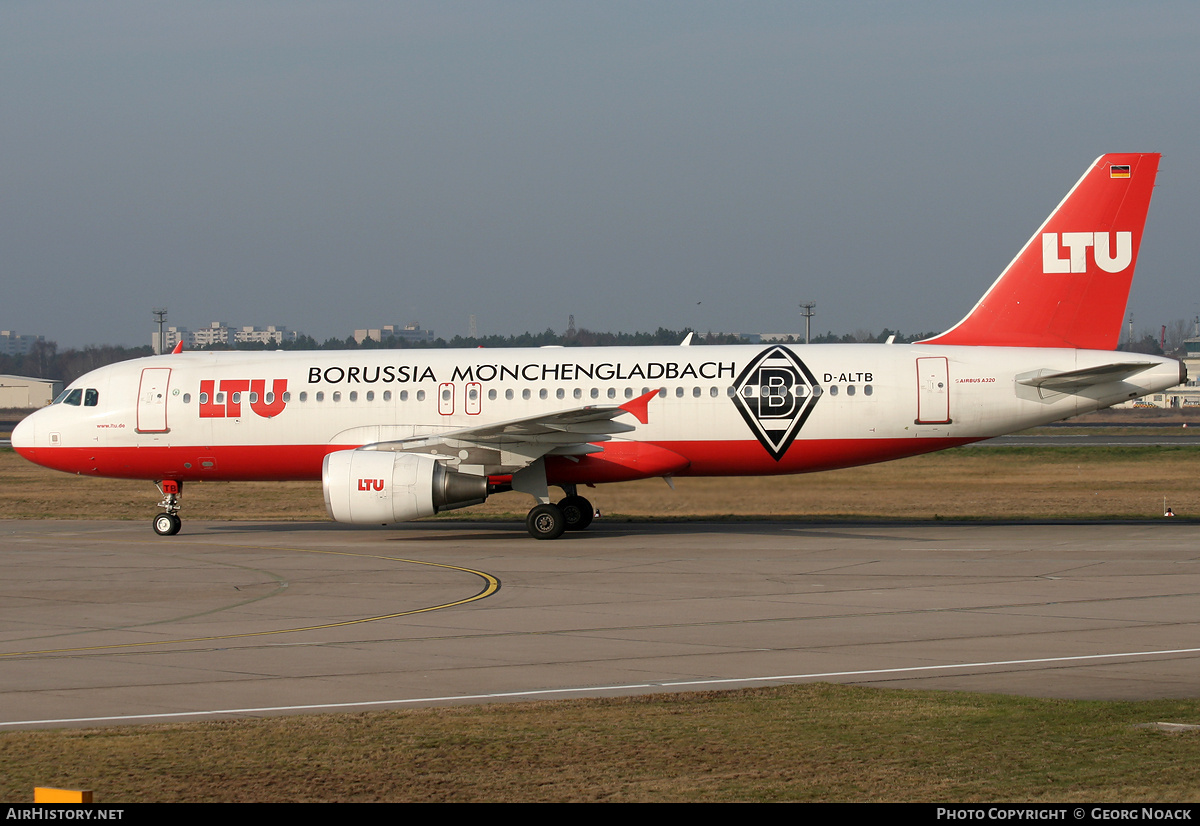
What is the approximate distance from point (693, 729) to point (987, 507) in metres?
25.0

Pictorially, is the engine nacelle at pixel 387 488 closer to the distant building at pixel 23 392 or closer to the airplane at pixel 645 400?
the airplane at pixel 645 400

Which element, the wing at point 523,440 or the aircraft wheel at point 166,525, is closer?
the wing at point 523,440

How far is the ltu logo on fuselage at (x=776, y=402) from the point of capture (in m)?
26.1

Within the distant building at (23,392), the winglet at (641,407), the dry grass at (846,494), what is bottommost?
the dry grass at (846,494)

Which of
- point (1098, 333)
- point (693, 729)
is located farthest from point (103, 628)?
point (1098, 333)

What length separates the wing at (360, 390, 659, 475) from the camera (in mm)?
24781

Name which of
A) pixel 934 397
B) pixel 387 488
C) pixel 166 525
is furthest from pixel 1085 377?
pixel 166 525

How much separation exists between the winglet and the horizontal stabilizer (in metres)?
8.06

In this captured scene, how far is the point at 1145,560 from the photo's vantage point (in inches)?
820

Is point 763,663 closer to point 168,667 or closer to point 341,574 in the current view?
point 168,667

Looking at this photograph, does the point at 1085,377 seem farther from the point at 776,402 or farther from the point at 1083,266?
the point at 776,402

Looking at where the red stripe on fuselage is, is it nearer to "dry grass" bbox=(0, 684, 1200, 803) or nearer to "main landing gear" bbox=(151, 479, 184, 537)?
"main landing gear" bbox=(151, 479, 184, 537)

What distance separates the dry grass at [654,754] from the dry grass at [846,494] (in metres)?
17.0

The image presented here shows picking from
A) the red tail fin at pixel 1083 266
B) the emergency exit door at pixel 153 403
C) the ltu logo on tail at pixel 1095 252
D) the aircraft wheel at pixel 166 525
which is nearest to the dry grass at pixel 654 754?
the red tail fin at pixel 1083 266
